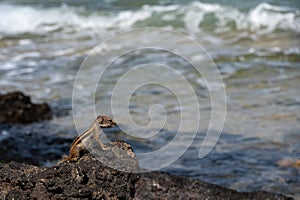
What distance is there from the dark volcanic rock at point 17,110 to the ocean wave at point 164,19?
6218mm

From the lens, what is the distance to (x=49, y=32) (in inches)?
480

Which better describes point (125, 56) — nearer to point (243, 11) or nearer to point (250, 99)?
point (250, 99)

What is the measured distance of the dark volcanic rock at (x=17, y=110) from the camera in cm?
507

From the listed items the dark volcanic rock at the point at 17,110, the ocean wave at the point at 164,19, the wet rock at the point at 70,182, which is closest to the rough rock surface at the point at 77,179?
the wet rock at the point at 70,182

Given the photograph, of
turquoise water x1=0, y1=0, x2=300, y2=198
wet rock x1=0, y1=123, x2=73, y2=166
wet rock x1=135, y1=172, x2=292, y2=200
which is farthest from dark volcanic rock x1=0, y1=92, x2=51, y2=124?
wet rock x1=135, y1=172, x2=292, y2=200

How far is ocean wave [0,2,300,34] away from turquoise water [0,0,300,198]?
2 centimetres

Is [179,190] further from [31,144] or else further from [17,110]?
[17,110]

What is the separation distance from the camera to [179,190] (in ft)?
8.29

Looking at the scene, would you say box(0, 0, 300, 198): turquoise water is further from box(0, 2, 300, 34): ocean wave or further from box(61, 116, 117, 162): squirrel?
box(61, 116, 117, 162): squirrel

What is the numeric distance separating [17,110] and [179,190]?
115 inches

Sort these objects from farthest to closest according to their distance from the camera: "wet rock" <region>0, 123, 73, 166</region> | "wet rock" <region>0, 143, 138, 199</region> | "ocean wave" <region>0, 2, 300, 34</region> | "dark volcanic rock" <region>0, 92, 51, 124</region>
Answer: "ocean wave" <region>0, 2, 300, 34</region>, "dark volcanic rock" <region>0, 92, 51, 124</region>, "wet rock" <region>0, 123, 73, 166</region>, "wet rock" <region>0, 143, 138, 199</region>

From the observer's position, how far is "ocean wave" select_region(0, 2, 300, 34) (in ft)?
36.9

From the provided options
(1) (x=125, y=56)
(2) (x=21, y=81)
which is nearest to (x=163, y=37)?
(1) (x=125, y=56)

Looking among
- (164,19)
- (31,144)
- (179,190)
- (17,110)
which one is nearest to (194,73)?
(17,110)
